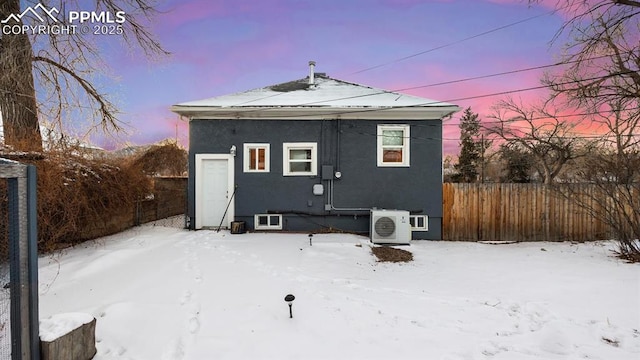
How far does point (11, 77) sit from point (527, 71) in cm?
1243

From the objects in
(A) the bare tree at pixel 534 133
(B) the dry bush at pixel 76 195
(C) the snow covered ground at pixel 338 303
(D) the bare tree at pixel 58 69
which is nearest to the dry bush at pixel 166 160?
(D) the bare tree at pixel 58 69

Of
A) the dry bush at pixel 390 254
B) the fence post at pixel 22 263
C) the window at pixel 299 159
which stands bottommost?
the dry bush at pixel 390 254

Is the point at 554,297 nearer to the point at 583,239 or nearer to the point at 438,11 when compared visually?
the point at 583,239

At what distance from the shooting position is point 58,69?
7.12 m

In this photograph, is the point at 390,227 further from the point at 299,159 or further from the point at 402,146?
the point at 299,159

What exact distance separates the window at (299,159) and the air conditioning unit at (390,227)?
2.37 meters

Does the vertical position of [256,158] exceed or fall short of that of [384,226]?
it exceeds it

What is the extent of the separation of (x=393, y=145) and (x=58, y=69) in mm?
9097

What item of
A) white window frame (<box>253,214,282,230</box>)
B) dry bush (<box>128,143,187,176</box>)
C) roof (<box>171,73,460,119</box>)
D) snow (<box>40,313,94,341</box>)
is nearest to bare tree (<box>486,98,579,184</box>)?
roof (<box>171,73,460,119</box>)

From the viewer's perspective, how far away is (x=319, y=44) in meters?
10.5

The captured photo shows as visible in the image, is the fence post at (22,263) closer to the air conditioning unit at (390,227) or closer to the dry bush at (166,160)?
the air conditioning unit at (390,227)

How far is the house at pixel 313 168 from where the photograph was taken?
8359 mm

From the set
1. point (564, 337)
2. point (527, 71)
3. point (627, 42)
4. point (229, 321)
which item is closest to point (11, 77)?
point (229, 321)

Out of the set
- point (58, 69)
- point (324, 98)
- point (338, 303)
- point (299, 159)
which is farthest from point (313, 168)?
point (58, 69)
